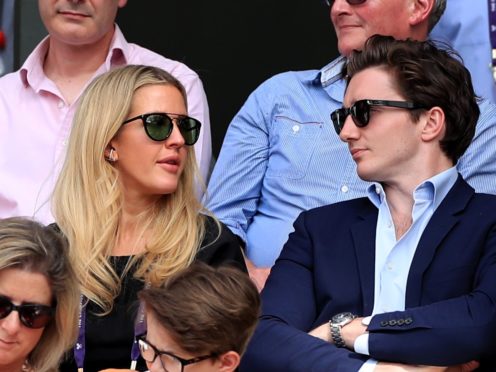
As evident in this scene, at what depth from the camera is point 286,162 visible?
15.3 feet

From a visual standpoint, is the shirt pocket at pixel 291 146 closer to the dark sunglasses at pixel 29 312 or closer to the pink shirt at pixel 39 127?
the pink shirt at pixel 39 127

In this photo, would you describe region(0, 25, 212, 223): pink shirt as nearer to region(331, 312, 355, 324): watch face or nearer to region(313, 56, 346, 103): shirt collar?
region(313, 56, 346, 103): shirt collar

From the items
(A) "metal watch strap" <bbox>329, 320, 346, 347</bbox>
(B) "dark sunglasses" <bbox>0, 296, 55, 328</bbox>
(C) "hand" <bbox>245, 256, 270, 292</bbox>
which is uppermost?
(B) "dark sunglasses" <bbox>0, 296, 55, 328</bbox>

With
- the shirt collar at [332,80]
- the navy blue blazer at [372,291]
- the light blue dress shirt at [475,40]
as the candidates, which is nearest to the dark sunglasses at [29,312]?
the navy blue blazer at [372,291]

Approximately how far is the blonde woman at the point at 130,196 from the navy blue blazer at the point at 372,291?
256 mm

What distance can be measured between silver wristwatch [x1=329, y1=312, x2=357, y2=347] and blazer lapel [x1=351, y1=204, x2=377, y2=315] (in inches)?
2.5

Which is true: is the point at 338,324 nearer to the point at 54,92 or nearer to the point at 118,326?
the point at 118,326

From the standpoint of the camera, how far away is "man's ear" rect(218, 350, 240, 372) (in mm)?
3119

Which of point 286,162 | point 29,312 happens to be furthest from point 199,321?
point 286,162

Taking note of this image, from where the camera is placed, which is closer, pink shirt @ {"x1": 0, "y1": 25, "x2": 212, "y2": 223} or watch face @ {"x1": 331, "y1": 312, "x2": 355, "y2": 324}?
watch face @ {"x1": 331, "y1": 312, "x2": 355, "y2": 324}

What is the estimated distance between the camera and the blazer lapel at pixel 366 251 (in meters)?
3.82

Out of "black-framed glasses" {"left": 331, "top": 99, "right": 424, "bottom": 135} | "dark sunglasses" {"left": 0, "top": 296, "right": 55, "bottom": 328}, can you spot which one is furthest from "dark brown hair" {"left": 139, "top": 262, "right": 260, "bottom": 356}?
"black-framed glasses" {"left": 331, "top": 99, "right": 424, "bottom": 135}

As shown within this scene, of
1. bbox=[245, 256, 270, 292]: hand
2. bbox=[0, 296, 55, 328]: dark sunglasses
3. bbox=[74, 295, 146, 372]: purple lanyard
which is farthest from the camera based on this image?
bbox=[245, 256, 270, 292]: hand

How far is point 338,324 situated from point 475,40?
181 cm
